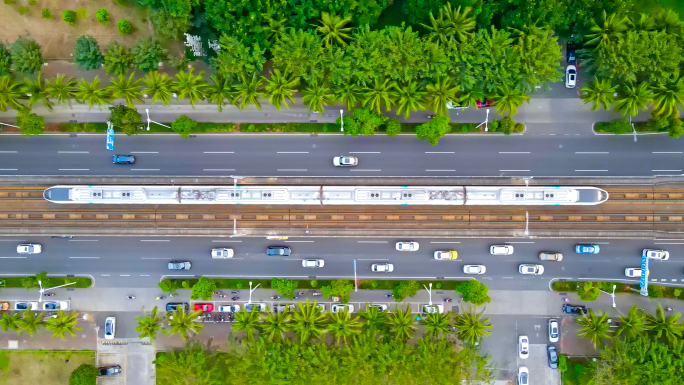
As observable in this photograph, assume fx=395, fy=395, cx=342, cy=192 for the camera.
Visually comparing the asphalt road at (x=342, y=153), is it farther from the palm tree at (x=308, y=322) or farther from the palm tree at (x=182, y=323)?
the palm tree at (x=182, y=323)

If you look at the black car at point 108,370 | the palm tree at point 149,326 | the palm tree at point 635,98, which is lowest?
the black car at point 108,370

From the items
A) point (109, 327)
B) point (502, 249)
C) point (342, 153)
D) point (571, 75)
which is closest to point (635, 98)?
point (571, 75)

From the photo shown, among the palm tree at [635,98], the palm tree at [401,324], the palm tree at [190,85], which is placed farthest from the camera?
the palm tree at [401,324]

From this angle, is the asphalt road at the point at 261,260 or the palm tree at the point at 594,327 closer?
the palm tree at the point at 594,327

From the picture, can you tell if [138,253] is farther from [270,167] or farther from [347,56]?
[347,56]

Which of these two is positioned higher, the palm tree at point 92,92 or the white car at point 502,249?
the palm tree at point 92,92

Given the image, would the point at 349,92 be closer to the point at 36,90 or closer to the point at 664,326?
the point at 36,90

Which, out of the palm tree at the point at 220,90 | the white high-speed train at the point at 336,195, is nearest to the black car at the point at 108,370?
the white high-speed train at the point at 336,195

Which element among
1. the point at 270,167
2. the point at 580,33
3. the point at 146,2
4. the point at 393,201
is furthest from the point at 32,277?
the point at 580,33
